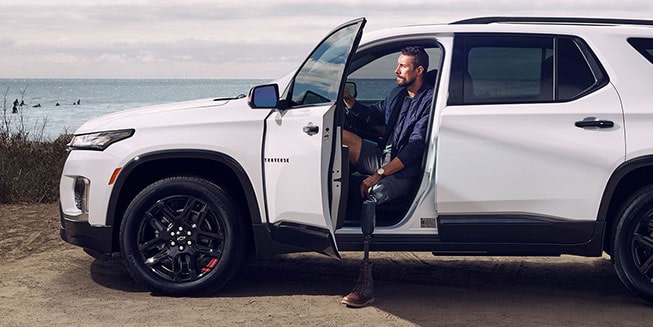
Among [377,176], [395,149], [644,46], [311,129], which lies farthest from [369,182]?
[644,46]

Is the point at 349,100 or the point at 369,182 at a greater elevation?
the point at 349,100

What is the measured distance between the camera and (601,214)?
6.54m

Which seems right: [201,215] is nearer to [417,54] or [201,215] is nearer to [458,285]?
[417,54]

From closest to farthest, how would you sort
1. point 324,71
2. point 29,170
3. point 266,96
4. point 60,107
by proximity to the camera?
point 324,71 → point 266,96 → point 29,170 → point 60,107

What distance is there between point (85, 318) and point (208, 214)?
1067 mm

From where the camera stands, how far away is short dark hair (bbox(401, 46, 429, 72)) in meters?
6.82

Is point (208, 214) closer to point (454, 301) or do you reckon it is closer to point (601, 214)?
point (454, 301)

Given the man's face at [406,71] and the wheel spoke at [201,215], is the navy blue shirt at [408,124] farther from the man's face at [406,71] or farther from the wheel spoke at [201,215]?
the wheel spoke at [201,215]

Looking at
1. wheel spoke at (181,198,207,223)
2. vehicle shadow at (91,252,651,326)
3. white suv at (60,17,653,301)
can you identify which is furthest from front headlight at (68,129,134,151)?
vehicle shadow at (91,252,651,326)

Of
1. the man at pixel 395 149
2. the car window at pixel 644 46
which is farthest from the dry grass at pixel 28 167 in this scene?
A: the car window at pixel 644 46

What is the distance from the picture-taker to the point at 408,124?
671 centimetres

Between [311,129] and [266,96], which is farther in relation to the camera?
[266,96]

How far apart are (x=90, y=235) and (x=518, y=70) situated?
3.06 m

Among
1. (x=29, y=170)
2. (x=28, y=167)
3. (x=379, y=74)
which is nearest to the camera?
(x=379, y=74)
